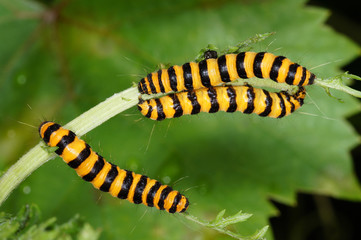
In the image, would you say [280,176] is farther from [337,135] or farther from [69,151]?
[69,151]

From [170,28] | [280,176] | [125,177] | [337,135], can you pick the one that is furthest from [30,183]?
[337,135]

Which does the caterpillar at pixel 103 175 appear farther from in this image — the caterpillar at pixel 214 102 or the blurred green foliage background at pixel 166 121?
the blurred green foliage background at pixel 166 121

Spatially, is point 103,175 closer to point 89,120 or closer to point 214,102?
point 89,120

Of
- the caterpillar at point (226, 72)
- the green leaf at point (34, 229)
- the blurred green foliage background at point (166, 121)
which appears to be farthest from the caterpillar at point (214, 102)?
the blurred green foliage background at point (166, 121)

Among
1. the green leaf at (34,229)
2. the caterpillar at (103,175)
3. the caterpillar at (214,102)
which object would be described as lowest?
the green leaf at (34,229)

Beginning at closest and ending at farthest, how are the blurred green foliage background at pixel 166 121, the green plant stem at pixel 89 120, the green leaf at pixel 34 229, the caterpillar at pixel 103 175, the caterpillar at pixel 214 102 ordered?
the green leaf at pixel 34 229 < the green plant stem at pixel 89 120 < the caterpillar at pixel 103 175 < the caterpillar at pixel 214 102 < the blurred green foliage background at pixel 166 121

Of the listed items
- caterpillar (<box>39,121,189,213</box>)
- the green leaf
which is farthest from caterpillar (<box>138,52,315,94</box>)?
the green leaf

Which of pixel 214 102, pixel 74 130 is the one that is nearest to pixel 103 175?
pixel 74 130

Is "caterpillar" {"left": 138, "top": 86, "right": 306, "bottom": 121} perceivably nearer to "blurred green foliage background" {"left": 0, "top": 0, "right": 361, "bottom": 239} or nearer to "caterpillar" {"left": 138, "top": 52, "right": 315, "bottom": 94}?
"caterpillar" {"left": 138, "top": 52, "right": 315, "bottom": 94}
